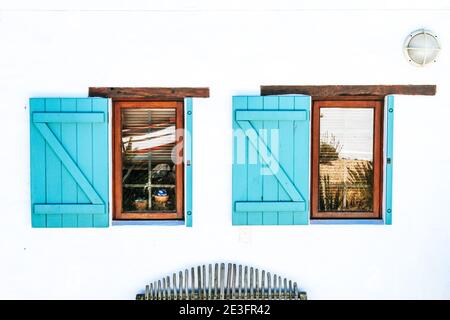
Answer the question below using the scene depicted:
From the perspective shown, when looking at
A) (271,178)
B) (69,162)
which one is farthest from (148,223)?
(271,178)

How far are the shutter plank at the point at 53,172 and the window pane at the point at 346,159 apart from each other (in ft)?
8.11

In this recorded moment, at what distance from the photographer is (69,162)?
390 centimetres

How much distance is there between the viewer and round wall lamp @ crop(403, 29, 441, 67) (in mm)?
3891

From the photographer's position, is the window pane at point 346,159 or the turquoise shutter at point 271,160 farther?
the window pane at point 346,159

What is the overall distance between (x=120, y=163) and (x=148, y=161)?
27 cm

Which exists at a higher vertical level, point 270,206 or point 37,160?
point 37,160

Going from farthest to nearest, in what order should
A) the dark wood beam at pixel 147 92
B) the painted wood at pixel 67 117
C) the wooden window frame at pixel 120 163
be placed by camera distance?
the wooden window frame at pixel 120 163 < the dark wood beam at pixel 147 92 < the painted wood at pixel 67 117

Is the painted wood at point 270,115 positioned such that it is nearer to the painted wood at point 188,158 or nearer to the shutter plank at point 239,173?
the shutter plank at point 239,173

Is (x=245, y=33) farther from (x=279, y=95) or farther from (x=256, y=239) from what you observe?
(x=256, y=239)

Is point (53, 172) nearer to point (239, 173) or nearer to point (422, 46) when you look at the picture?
point (239, 173)

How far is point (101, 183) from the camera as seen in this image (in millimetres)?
3951

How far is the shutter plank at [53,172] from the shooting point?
3.88m

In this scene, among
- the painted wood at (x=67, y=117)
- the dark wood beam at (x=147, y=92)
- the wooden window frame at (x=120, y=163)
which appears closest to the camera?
the painted wood at (x=67, y=117)

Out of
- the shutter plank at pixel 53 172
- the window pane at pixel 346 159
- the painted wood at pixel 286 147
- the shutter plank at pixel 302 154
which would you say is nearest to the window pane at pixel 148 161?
the shutter plank at pixel 53 172
